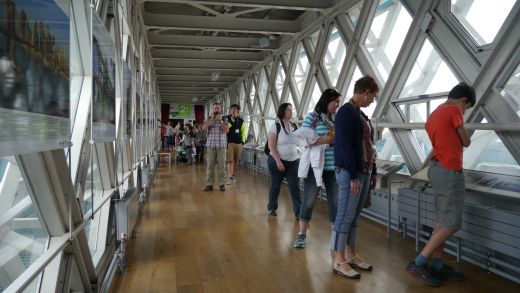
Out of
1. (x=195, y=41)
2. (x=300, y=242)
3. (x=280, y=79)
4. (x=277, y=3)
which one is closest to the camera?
(x=300, y=242)

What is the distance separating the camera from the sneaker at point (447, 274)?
306 cm

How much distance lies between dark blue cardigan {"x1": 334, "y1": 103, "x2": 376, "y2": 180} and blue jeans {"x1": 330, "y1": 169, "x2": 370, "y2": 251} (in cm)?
8

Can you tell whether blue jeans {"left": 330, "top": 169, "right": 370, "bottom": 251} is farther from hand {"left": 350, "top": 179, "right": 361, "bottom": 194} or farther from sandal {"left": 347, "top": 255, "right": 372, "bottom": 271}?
sandal {"left": 347, "top": 255, "right": 372, "bottom": 271}

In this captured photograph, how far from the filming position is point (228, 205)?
5.86m

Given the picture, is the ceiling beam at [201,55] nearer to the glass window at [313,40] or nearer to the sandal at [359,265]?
the glass window at [313,40]

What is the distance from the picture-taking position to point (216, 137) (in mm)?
6941

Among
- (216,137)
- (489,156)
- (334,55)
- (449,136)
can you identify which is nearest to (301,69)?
(334,55)

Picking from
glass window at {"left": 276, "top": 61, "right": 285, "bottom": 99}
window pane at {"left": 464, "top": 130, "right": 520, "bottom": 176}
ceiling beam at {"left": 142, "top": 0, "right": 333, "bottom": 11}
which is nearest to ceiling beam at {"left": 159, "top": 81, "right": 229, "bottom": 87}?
glass window at {"left": 276, "top": 61, "right": 285, "bottom": 99}

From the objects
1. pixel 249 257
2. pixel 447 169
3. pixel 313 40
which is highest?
pixel 313 40

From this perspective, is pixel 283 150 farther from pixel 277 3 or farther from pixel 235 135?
pixel 235 135

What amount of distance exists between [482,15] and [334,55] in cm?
332

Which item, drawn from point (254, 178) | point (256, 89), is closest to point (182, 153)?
point (256, 89)

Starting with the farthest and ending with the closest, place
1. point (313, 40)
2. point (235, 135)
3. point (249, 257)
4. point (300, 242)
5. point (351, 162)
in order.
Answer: point (313, 40) < point (235, 135) < point (300, 242) < point (249, 257) < point (351, 162)

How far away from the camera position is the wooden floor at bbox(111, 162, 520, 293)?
2.90m
